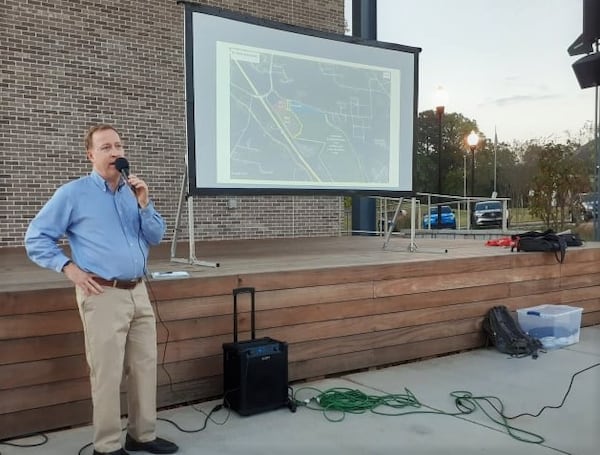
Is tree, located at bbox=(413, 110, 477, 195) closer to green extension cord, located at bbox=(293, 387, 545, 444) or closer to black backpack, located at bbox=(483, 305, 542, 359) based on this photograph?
black backpack, located at bbox=(483, 305, 542, 359)

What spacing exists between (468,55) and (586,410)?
54.1 feet

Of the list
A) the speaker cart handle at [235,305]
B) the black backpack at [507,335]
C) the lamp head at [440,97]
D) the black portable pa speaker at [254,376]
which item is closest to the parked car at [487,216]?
the lamp head at [440,97]

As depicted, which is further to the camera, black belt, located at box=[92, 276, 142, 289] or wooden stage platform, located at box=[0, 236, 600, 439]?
wooden stage platform, located at box=[0, 236, 600, 439]

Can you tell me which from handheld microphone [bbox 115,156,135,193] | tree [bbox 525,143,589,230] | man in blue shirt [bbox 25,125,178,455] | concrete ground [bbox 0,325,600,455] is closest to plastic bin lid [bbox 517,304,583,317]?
concrete ground [bbox 0,325,600,455]

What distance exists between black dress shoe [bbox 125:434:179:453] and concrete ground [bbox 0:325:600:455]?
0.08 metres

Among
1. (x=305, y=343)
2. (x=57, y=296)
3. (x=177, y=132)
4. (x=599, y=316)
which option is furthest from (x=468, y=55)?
(x=57, y=296)

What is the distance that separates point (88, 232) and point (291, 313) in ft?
5.65

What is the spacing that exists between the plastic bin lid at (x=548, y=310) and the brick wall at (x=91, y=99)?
537 centimetres

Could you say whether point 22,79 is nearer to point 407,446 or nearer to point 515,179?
point 407,446

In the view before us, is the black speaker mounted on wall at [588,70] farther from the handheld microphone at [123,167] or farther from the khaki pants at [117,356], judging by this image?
the khaki pants at [117,356]

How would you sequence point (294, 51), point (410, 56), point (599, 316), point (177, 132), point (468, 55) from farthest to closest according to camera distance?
point (468, 55), point (177, 132), point (599, 316), point (410, 56), point (294, 51)

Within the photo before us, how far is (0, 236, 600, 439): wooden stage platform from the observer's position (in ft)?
10.1

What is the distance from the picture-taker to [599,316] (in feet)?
20.4

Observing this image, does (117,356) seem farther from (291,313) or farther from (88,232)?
(291,313)
